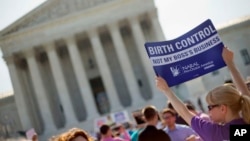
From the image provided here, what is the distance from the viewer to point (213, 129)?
15.0ft

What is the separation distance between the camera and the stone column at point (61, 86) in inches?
1907

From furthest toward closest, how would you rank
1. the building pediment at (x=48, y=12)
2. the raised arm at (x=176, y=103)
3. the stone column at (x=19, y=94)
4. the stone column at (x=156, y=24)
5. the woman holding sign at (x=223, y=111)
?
Result: the stone column at (x=19, y=94), the building pediment at (x=48, y=12), the stone column at (x=156, y=24), the raised arm at (x=176, y=103), the woman holding sign at (x=223, y=111)

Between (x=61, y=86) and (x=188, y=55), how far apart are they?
4333 cm

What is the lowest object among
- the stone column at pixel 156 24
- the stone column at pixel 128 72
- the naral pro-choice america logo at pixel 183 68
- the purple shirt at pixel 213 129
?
the purple shirt at pixel 213 129

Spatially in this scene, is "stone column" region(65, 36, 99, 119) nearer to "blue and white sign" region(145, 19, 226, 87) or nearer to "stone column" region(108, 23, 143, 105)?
"stone column" region(108, 23, 143, 105)

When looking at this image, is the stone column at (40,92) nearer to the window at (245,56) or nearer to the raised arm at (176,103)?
the window at (245,56)

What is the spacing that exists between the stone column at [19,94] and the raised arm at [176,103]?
4589cm

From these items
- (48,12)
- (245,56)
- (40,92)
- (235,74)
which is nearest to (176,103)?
(235,74)

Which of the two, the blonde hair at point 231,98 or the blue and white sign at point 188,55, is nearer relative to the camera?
the blonde hair at point 231,98

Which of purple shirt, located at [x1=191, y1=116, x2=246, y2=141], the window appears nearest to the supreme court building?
the window

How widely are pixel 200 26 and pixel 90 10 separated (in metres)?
43.8

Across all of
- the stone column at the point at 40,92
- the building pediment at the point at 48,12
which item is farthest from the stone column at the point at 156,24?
the stone column at the point at 40,92

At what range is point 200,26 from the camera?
580 centimetres

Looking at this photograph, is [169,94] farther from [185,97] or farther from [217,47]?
[185,97]
